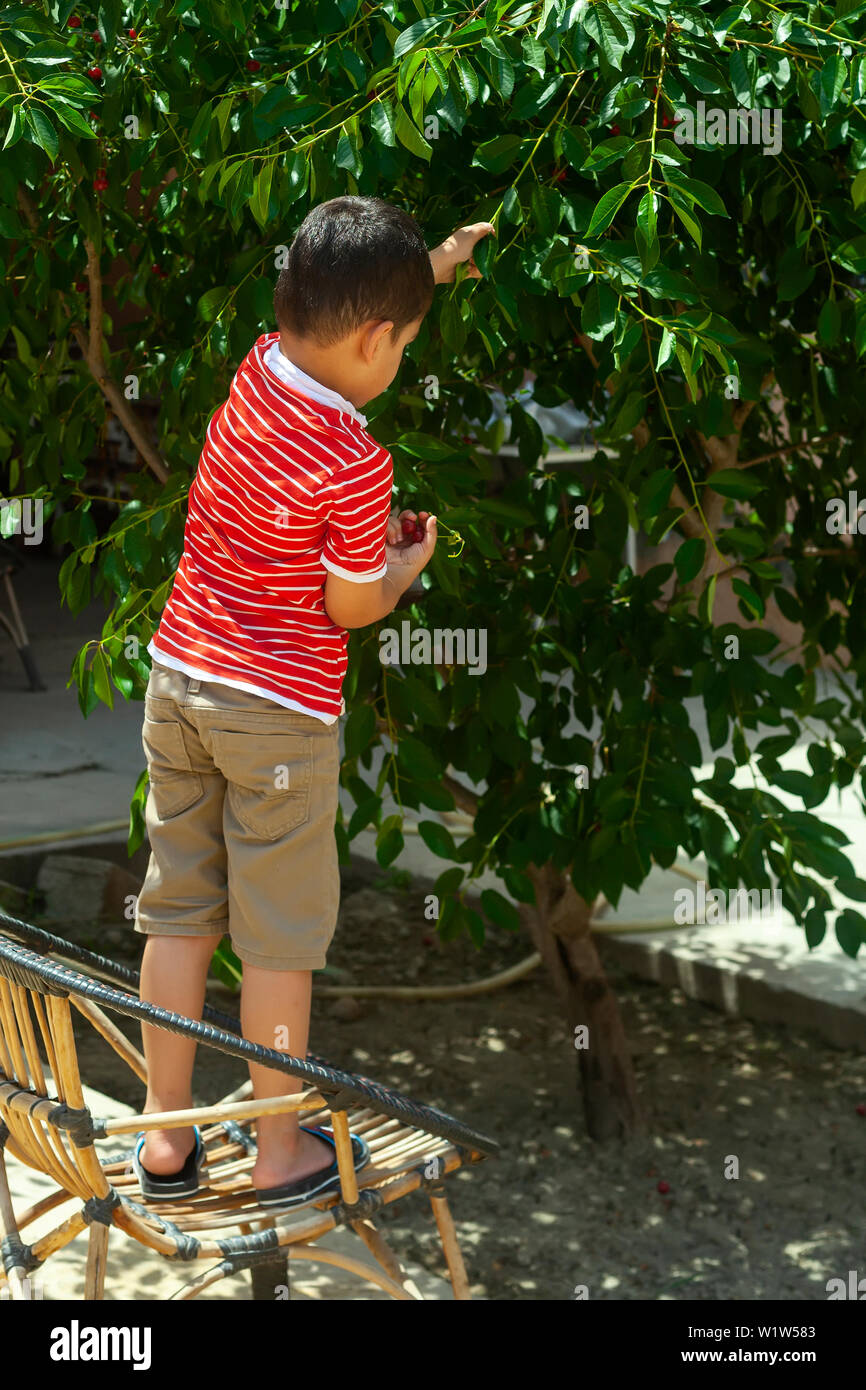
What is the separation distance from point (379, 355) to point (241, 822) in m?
0.65

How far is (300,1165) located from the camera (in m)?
2.20

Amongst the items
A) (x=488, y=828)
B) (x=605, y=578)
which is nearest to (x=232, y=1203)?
(x=488, y=828)

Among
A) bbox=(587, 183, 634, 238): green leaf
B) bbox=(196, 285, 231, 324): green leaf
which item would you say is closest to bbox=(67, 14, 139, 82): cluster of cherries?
bbox=(196, 285, 231, 324): green leaf

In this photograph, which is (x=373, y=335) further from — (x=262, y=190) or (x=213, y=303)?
(x=213, y=303)

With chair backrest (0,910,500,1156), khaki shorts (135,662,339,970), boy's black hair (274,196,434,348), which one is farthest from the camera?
khaki shorts (135,662,339,970)

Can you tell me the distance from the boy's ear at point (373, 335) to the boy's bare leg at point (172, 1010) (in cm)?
84

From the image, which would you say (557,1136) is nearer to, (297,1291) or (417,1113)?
(297,1291)

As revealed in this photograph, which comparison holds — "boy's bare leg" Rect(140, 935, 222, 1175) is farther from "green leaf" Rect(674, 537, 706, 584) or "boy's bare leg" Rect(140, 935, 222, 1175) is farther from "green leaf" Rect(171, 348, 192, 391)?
"green leaf" Rect(674, 537, 706, 584)

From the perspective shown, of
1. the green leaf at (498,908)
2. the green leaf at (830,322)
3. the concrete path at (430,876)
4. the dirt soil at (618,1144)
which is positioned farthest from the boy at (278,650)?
the dirt soil at (618,1144)

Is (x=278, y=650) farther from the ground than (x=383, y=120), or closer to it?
closer to it

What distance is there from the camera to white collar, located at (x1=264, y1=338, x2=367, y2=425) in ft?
6.83

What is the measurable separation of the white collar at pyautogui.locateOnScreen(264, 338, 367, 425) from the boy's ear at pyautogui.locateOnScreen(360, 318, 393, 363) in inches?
2.7

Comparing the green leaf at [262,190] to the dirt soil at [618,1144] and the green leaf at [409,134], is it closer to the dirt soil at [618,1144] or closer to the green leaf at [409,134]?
the green leaf at [409,134]

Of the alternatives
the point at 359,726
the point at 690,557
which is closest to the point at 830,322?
the point at 690,557
